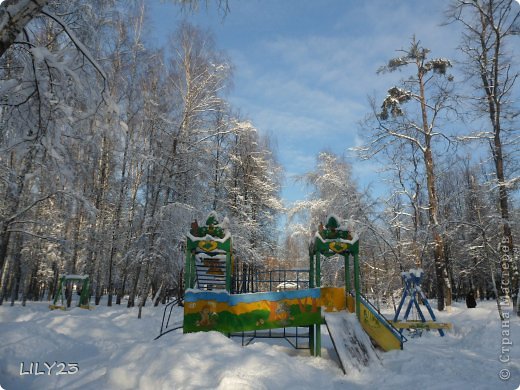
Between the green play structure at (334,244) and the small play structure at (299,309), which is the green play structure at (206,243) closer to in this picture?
the small play structure at (299,309)

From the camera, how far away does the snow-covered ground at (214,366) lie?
5883mm

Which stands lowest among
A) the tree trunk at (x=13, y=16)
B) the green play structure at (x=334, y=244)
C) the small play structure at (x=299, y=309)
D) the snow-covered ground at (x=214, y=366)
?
the snow-covered ground at (x=214, y=366)

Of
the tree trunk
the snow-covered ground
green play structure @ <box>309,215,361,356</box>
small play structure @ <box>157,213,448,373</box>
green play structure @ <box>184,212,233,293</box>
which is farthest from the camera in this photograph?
green play structure @ <box>309,215,361,356</box>

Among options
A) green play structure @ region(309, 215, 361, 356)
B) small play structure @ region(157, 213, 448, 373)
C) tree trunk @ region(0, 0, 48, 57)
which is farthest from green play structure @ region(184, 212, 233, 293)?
tree trunk @ region(0, 0, 48, 57)

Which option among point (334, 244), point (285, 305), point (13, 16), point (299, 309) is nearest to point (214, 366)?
point (285, 305)

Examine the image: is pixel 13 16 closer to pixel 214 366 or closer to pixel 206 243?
pixel 214 366

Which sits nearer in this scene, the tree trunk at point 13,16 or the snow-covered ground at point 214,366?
the tree trunk at point 13,16

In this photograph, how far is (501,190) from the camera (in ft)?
43.8

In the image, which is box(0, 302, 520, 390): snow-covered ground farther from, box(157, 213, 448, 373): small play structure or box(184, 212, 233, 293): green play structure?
box(184, 212, 233, 293): green play structure

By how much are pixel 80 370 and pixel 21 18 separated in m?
6.58

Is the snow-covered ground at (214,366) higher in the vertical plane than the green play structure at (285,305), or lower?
lower

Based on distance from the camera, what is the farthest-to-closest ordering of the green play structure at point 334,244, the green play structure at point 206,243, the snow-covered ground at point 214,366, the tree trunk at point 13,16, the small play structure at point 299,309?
the green play structure at point 334,244, the green play structure at point 206,243, the small play structure at point 299,309, the snow-covered ground at point 214,366, the tree trunk at point 13,16

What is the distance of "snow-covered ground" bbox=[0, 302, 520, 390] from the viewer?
588 centimetres

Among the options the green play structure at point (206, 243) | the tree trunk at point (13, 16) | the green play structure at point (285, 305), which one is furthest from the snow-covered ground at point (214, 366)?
the tree trunk at point (13, 16)
